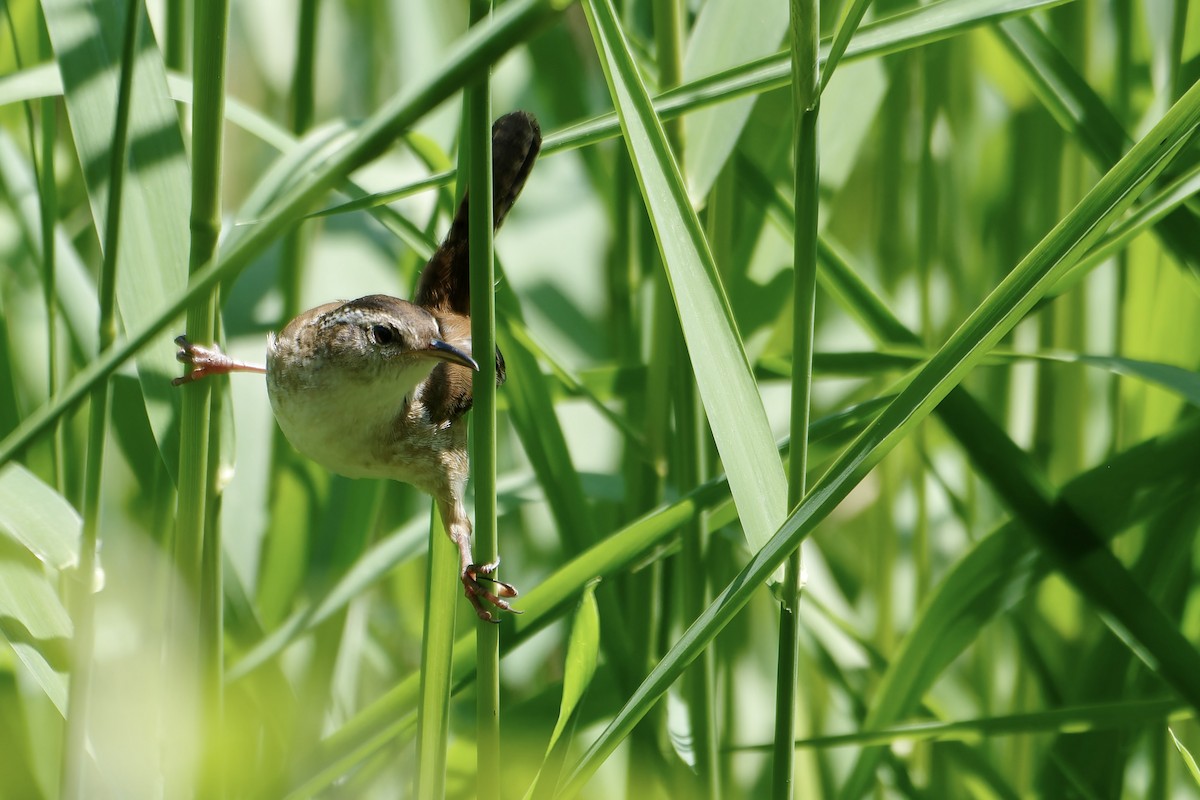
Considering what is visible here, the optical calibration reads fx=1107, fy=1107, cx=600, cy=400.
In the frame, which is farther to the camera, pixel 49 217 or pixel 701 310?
pixel 49 217

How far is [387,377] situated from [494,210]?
0.80ft

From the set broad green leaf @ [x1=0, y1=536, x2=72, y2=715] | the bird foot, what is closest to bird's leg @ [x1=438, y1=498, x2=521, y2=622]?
the bird foot

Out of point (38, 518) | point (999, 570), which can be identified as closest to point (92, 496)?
point (38, 518)

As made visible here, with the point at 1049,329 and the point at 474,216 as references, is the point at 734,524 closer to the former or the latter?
the point at 1049,329

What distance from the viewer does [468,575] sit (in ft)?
3.92

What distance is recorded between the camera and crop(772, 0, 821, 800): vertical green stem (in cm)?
78

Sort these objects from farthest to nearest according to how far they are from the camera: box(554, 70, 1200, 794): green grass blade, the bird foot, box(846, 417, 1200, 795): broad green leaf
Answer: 1. box(846, 417, 1200, 795): broad green leaf
2. the bird foot
3. box(554, 70, 1200, 794): green grass blade

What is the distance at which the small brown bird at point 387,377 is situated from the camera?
1294 mm

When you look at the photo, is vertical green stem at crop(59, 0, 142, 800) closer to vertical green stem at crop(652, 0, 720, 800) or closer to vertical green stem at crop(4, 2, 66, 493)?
vertical green stem at crop(4, 2, 66, 493)

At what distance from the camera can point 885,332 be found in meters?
1.36

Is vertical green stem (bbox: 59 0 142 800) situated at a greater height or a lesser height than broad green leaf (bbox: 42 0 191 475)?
lesser

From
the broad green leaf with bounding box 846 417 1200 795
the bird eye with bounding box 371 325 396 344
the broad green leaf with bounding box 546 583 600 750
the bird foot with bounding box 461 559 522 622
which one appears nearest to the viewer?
the broad green leaf with bounding box 546 583 600 750

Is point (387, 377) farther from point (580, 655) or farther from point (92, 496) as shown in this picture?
point (580, 655)

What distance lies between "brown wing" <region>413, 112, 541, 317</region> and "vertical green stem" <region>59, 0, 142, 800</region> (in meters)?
0.34
